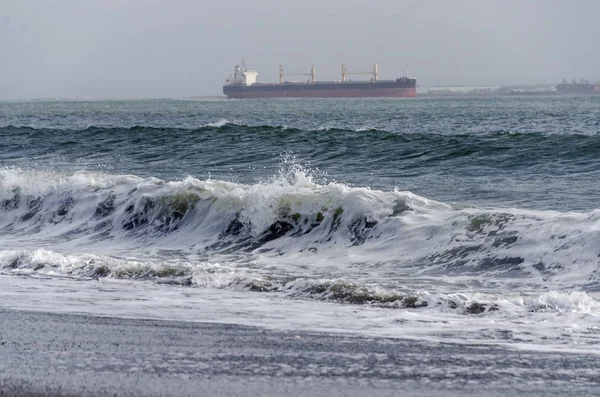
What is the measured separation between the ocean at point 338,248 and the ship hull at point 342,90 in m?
91.0

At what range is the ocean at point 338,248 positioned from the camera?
642 cm

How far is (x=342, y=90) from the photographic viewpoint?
110 metres

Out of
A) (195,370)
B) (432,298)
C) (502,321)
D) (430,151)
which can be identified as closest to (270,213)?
(432,298)

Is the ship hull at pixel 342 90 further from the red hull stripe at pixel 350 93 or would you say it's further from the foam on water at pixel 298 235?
the foam on water at pixel 298 235

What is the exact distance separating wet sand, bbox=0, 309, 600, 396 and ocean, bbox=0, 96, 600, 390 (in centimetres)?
36

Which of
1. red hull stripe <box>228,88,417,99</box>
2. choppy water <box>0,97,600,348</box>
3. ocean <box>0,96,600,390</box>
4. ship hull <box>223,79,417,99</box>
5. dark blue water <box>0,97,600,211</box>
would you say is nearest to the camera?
ocean <box>0,96,600,390</box>

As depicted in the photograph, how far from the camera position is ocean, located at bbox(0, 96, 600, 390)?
642 centimetres

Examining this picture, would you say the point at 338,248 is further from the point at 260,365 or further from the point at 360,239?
the point at 260,365

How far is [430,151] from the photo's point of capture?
19.8 metres

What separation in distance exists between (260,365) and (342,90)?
4164 inches

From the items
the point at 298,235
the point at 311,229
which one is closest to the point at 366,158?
the point at 311,229

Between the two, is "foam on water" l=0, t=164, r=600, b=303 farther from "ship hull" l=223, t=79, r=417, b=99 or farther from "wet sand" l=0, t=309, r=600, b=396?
"ship hull" l=223, t=79, r=417, b=99

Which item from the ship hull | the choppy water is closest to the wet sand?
the choppy water

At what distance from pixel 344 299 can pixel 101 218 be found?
6409 millimetres
